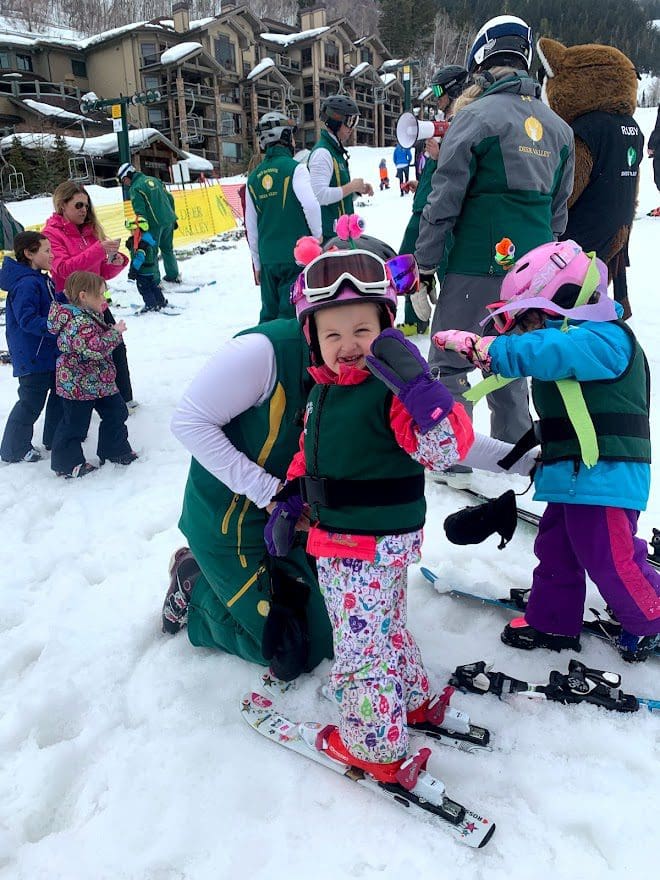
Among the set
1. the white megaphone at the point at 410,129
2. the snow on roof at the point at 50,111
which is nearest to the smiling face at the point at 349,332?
the white megaphone at the point at 410,129

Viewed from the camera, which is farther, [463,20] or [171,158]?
[463,20]

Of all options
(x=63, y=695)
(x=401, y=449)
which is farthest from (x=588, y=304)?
(x=63, y=695)

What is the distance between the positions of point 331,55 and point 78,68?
16.9m

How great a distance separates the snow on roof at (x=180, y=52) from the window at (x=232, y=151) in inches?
205

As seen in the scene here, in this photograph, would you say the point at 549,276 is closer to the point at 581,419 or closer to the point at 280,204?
the point at 581,419

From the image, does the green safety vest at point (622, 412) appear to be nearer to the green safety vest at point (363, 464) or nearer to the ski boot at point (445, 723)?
the green safety vest at point (363, 464)

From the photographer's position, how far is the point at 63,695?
2.28 m

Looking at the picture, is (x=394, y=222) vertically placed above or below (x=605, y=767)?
above

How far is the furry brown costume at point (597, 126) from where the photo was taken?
12.8 feet

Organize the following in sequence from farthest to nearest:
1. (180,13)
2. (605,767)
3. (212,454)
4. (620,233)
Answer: (180,13) < (620,233) < (212,454) < (605,767)

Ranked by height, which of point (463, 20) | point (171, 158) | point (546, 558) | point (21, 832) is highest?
point (463, 20)

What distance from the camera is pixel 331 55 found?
4372 cm

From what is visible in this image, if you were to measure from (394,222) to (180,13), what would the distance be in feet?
104

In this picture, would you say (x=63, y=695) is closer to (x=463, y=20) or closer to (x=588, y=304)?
(x=588, y=304)
